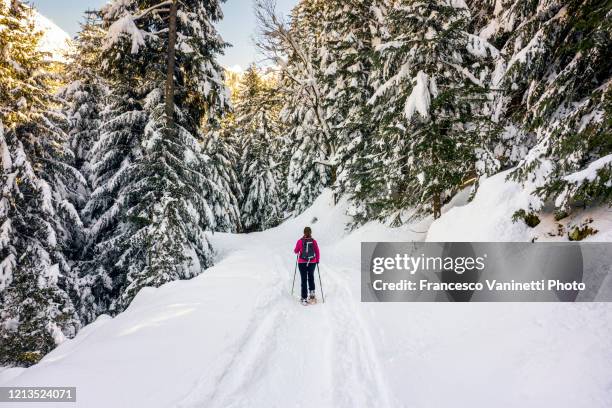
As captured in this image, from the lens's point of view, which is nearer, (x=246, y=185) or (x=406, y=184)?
(x=406, y=184)

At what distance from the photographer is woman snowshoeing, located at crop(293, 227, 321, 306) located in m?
8.99

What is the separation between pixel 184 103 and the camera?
1462 cm

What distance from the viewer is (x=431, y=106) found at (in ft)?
32.5

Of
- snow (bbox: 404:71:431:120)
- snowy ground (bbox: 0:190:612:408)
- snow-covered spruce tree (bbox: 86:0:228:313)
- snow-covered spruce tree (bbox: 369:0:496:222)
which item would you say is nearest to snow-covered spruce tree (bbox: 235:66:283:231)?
snow-covered spruce tree (bbox: 86:0:228:313)

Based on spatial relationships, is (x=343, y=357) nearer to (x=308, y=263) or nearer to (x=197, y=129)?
(x=308, y=263)

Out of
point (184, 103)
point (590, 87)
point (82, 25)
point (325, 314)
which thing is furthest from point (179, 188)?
point (82, 25)

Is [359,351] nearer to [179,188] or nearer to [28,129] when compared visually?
[179,188]

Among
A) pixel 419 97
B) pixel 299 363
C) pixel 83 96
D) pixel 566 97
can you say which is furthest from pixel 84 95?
pixel 566 97

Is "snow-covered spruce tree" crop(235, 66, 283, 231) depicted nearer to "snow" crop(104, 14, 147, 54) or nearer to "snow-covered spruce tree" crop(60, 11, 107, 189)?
"snow-covered spruce tree" crop(60, 11, 107, 189)

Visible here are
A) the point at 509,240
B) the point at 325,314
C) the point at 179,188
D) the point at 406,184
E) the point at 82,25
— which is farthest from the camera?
the point at 82,25

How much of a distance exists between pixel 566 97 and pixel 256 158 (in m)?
28.5

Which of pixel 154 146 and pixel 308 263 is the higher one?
pixel 154 146

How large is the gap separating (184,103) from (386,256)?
10624mm

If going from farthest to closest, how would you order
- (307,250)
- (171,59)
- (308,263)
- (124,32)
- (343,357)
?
(171,59), (124,32), (307,250), (308,263), (343,357)
